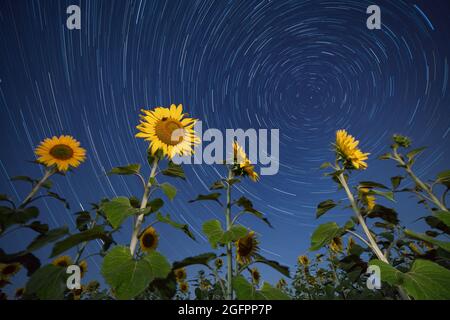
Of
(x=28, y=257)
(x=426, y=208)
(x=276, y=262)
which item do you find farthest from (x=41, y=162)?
(x=426, y=208)

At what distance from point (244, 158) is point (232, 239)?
1258mm

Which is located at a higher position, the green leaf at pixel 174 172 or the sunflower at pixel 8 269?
the green leaf at pixel 174 172

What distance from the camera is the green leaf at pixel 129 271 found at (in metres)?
1.12

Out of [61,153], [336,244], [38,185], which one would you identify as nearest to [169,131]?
[38,185]

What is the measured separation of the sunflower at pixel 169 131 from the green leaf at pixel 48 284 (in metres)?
1.02

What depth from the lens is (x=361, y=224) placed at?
189 cm

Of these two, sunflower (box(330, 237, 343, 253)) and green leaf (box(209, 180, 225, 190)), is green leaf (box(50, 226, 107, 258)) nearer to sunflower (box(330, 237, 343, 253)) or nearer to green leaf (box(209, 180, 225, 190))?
green leaf (box(209, 180, 225, 190))

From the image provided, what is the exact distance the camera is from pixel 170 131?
2238mm

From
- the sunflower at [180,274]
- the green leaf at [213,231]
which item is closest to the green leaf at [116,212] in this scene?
the green leaf at [213,231]

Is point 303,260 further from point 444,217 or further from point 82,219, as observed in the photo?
point 82,219

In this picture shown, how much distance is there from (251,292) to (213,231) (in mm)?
468

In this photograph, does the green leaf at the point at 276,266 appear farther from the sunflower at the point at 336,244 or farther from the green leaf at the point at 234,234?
the sunflower at the point at 336,244

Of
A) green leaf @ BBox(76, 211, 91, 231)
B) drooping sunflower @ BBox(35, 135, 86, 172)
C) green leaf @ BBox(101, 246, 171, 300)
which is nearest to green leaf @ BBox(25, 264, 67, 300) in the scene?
green leaf @ BBox(101, 246, 171, 300)
